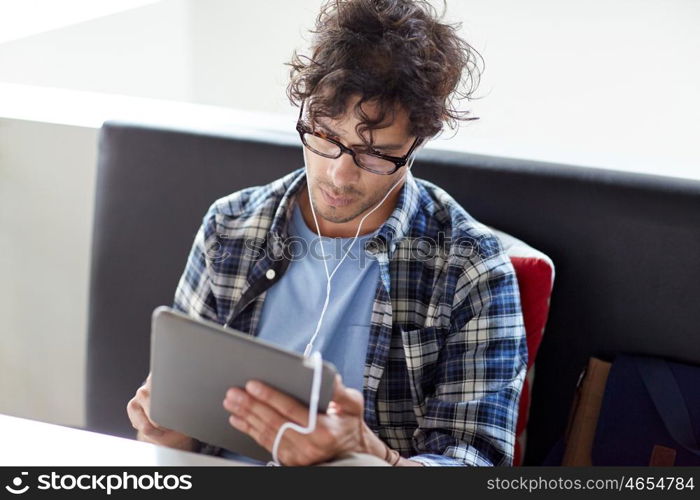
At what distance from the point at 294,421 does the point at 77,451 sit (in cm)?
26

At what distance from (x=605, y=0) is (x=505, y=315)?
723 mm

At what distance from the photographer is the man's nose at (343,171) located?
3.91 ft

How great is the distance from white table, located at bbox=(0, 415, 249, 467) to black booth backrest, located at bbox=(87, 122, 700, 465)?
656 mm

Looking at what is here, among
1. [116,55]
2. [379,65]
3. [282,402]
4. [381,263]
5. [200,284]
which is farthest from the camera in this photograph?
[116,55]

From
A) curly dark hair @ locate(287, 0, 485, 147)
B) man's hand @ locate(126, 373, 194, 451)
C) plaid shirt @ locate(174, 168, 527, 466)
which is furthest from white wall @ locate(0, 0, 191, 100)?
man's hand @ locate(126, 373, 194, 451)

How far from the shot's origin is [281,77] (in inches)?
70.9

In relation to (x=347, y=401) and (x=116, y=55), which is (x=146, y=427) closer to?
(x=347, y=401)

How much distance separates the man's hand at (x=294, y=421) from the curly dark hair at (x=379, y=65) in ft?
1.38

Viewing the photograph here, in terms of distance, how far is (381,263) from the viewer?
4.20 ft

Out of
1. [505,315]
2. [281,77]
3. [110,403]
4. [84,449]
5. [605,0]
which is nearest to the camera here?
[84,449]

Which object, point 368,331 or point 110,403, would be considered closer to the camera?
point 368,331

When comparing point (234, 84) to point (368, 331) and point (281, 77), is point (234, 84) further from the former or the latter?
point (368, 331)

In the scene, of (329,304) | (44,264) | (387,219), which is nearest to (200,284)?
(329,304)

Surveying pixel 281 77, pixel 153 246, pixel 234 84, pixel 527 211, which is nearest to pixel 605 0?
pixel 527 211
